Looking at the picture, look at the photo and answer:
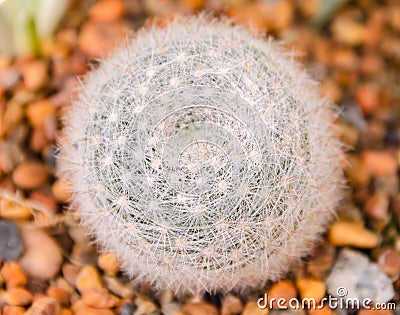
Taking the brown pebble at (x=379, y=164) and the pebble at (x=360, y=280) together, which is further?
the brown pebble at (x=379, y=164)

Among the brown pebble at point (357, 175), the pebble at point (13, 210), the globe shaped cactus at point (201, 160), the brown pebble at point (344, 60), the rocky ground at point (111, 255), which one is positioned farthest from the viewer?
the brown pebble at point (344, 60)

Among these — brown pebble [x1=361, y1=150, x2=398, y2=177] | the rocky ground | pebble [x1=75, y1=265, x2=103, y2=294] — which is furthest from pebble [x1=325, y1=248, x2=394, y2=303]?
Answer: pebble [x1=75, y1=265, x2=103, y2=294]

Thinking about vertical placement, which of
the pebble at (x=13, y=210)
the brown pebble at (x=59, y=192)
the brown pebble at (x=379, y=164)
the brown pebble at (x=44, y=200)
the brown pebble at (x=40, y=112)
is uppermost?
the brown pebble at (x=40, y=112)

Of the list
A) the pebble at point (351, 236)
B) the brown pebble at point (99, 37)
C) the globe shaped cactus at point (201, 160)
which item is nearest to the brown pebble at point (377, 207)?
the pebble at point (351, 236)

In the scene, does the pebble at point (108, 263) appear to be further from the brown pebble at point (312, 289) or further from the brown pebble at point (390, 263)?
the brown pebble at point (390, 263)

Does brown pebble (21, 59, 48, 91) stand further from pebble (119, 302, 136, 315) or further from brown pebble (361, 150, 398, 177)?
brown pebble (361, 150, 398, 177)

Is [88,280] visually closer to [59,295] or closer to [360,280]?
[59,295]

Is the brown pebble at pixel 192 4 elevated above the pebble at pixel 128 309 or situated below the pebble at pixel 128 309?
above

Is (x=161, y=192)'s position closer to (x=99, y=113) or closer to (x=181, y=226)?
(x=181, y=226)
